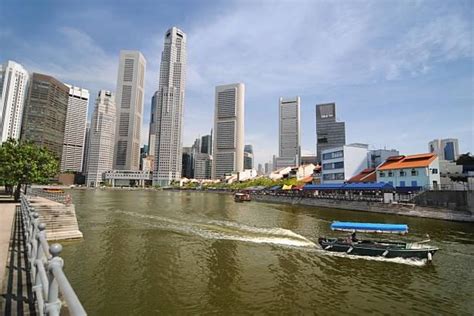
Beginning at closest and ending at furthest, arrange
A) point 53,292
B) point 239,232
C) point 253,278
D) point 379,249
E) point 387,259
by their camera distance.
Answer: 1. point 53,292
2. point 253,278
3. point 387,259
4. point 379,249
5. point 239,232

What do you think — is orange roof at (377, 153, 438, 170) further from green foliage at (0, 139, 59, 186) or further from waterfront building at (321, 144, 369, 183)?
green foliage at (0, 139, 59, 186)

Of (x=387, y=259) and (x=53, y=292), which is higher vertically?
(x=53, y=292)

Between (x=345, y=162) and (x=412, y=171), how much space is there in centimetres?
2459

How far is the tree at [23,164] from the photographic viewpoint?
1553 inches

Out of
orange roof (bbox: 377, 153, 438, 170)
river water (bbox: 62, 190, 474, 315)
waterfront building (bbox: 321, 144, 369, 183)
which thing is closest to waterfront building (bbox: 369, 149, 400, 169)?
waterfront building (bbox: 321, 144, 369, 183)

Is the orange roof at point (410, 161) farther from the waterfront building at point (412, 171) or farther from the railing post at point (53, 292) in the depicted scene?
the railing post at point (53, 292)

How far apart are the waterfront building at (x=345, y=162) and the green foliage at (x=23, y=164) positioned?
81.0 meters

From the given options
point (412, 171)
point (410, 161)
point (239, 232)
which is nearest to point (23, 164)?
point (239, 232)

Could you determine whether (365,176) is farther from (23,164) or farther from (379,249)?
(23,164)

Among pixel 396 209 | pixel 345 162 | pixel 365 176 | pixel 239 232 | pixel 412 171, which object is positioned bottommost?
pixel 239 232

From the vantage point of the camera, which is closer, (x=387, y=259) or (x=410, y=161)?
(x=387, y=259)

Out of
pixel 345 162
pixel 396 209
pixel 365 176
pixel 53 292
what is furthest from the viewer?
pixel 345 162

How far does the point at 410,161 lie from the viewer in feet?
233

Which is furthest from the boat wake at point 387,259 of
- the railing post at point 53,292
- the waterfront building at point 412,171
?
the waterfront building at point 412,171
